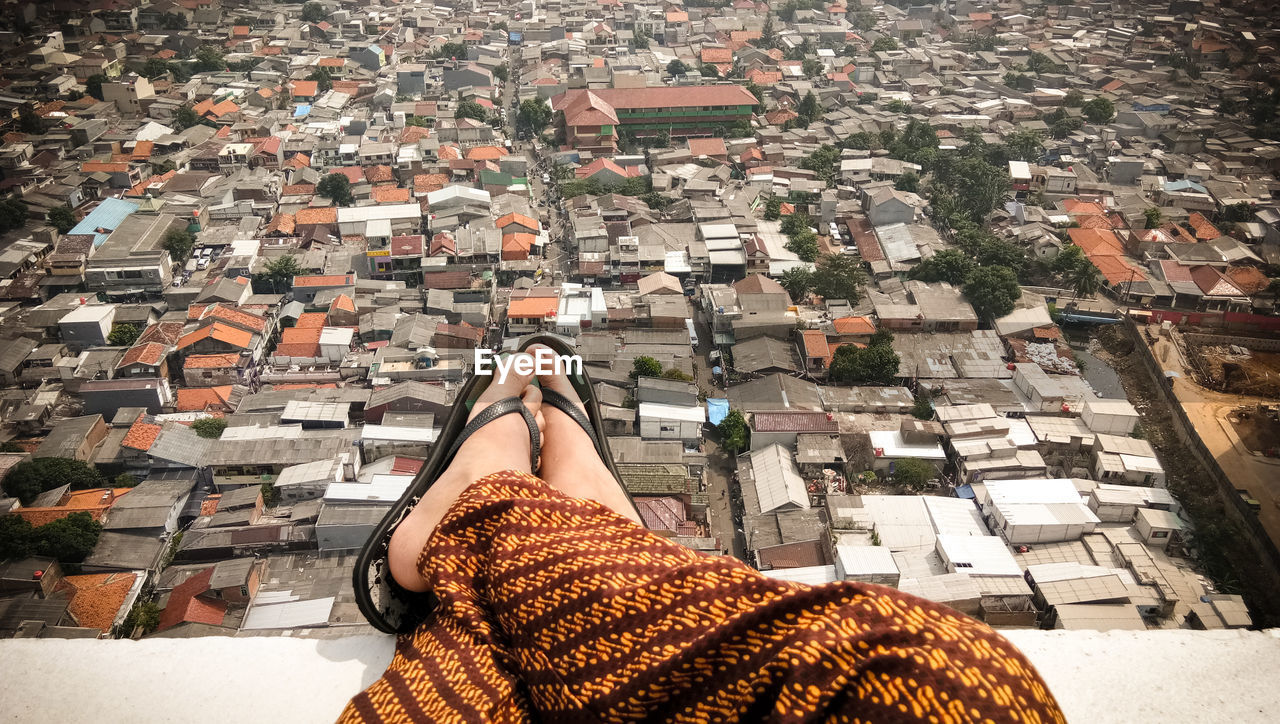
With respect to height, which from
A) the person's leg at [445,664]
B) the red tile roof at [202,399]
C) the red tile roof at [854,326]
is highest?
the person's leg at [445,664]

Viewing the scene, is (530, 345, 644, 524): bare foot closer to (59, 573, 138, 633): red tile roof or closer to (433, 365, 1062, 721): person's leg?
(433, 365, 1062, 721): person's leg

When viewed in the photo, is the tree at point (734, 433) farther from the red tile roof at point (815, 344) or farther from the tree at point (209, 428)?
the tree at point (209, 428)

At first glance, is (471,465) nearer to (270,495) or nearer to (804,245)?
(270,495)

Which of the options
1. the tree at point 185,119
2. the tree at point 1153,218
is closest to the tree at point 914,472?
the tree at point 1153,218

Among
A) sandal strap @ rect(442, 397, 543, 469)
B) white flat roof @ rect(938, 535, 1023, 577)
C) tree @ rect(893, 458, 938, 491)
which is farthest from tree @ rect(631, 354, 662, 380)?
sandal strap @ rect(442, 397, 543, 469)

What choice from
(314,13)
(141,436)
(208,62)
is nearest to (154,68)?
(208,62)

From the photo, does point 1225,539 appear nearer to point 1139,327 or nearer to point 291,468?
point 1139,327
